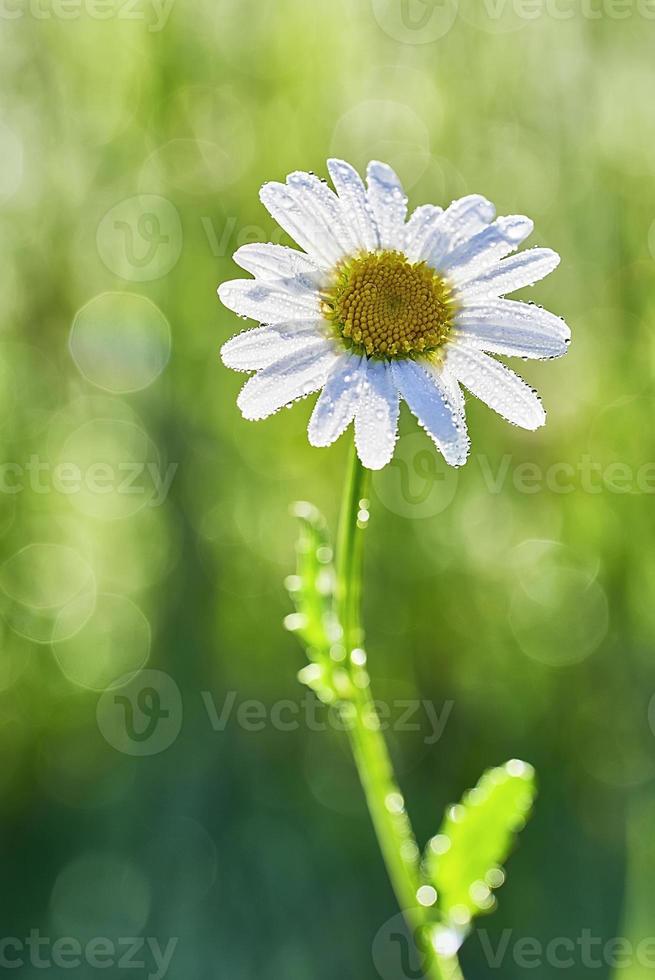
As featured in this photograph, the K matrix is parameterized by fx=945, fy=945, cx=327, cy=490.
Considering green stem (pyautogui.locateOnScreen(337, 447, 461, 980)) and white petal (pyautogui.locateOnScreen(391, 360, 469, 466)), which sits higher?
white petal (pyautogui.locateOnScreen(391, 360, 469, 466))

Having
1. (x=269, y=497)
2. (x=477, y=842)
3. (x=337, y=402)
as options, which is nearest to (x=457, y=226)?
(x=337, y=402)

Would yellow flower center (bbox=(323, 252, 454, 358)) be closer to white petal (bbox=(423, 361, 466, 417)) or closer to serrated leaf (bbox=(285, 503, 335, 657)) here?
white petal (bbox=(423, 361, 466, 417))

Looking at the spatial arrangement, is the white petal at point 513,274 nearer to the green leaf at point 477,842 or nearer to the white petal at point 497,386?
the white petal at point 497,386

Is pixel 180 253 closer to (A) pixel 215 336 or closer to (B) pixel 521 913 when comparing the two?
(A) pixel 215 336

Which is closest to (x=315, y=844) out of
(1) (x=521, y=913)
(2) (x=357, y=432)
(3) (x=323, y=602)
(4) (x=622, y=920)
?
(1) (x=521, y=913)

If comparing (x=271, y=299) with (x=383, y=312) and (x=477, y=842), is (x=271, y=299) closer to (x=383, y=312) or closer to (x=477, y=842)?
(x=383, y=312)

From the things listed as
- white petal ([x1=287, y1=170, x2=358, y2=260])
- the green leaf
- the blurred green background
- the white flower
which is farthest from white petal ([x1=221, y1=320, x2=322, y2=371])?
the blurred green background

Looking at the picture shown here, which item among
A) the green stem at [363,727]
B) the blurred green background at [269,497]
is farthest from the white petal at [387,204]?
the blurred green background at [269,497]
